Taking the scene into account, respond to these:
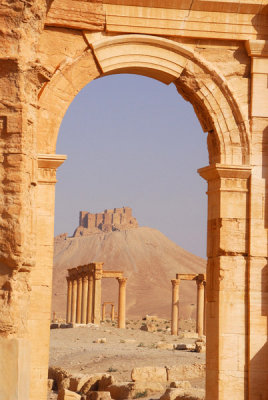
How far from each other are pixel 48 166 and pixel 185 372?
7.47 m

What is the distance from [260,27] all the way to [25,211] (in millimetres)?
6964

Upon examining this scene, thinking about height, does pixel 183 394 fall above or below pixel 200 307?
below

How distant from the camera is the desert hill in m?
76.4

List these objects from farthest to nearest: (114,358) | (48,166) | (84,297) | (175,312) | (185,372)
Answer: (84,297), (175,312), (114,358), (185,372), (48,166)

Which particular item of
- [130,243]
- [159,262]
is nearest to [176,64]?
[159,262]

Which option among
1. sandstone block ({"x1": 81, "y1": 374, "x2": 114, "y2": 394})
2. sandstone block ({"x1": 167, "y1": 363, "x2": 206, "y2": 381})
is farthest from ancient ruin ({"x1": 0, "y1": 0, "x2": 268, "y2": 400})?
sandstone block ({"x1": 167, "y1": 363, "x2": 206, "y2": 381})

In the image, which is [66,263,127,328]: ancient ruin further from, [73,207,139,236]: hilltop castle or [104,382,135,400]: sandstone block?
[73,207,139,236]: hilltop castle

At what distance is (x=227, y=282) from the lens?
34.0ft

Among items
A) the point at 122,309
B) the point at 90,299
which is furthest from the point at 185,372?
the point at 90,299

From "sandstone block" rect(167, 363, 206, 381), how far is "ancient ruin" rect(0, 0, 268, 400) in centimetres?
546

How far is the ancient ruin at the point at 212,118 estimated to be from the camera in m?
9.98

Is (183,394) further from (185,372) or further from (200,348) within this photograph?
(200,348)

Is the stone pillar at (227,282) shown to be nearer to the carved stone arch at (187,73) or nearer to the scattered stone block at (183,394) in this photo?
the carved stone arch at (187,73)

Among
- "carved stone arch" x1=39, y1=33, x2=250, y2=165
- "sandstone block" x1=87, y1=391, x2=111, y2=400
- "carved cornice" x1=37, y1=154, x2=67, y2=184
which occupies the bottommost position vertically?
"sandstone block" x1=87, y1=391, x2=111, y2=400
